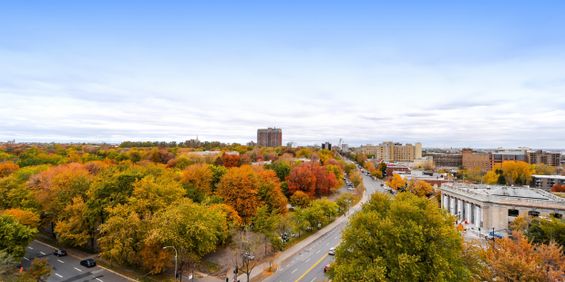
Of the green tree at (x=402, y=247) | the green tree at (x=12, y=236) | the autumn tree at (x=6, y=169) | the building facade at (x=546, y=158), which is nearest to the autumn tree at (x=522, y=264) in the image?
the green tree at (x=402, y=247)

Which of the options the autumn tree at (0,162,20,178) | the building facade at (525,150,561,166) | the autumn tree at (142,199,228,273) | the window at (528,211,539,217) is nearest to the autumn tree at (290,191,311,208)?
the autumn tree at (142,199,228,273)

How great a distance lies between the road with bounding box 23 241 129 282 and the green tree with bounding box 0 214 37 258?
3514mm

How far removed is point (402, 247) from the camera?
20.9m

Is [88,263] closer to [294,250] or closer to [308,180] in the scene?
[294,250]

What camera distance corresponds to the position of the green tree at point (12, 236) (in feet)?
91.8

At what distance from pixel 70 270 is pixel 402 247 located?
101 feet

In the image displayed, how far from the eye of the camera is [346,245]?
2269 centimetres

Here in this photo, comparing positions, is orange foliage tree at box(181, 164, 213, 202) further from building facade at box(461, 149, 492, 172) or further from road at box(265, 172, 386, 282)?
building facade at box(461, 149, 492, 172)

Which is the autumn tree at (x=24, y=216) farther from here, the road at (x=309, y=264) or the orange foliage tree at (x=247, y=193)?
the road at (x=309, y=264)

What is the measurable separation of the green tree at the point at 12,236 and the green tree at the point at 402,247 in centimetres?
2824

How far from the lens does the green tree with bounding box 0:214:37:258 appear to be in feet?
91.8

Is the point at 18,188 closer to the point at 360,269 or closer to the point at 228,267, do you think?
the point at 228,267

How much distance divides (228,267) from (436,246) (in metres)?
20.4

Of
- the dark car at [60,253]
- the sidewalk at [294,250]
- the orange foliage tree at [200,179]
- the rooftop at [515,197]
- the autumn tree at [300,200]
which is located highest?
the orange foliage tree at [200,179]
